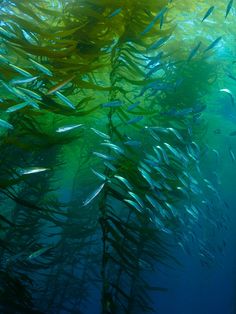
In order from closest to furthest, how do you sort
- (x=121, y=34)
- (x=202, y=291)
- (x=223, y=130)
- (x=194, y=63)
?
(x=121, y=34), (x=194, y=63), (x=223, y=130), (x=202, y=291)

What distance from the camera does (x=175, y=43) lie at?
33.3 feet

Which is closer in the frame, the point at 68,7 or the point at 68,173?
the point at 68,7

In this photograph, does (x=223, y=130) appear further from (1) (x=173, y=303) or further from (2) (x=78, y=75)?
(1) (x=173, y=303)

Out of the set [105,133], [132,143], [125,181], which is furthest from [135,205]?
[105,133]

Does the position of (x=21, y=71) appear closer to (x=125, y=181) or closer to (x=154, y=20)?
(x=154, y=20)

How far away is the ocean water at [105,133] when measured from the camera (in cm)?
385

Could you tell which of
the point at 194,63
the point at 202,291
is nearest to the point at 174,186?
the point at 194,63

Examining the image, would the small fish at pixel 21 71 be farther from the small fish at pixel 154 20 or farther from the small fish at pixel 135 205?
the small fish at pixel 135 205

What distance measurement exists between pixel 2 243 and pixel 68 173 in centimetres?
3454

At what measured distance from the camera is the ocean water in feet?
12.6

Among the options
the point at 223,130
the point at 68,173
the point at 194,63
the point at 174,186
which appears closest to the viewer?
the point at 174,186

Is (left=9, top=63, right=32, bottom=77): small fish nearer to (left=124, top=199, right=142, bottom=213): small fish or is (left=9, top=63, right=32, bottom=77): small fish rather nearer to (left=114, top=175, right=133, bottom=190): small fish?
(left=114, top=175, right=133, bottom=190): small fish

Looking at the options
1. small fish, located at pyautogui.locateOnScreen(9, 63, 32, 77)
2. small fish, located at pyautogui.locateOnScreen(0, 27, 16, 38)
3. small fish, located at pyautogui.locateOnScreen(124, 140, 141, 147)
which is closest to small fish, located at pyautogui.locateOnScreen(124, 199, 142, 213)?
small fish, located at pyautogui.locateOnScreen(124, 140, 141, 147)

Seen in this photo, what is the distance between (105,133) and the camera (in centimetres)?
550
